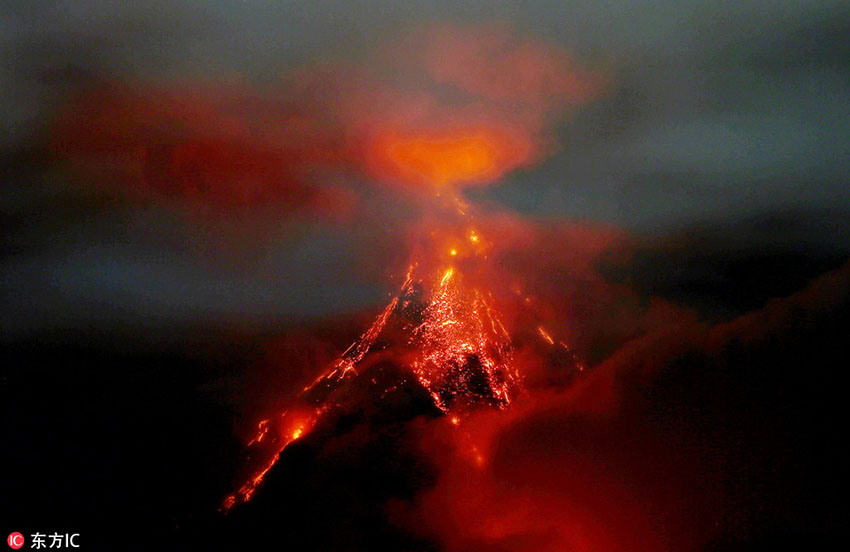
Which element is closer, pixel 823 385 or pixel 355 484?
pixel 355 484

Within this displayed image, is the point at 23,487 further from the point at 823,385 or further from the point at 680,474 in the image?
the point at 823,385

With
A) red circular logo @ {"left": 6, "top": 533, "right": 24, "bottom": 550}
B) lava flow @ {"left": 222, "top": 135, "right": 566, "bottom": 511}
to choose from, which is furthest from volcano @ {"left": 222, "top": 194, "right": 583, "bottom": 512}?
red circular logo @ {"left": 6, "top": 533, "right": 24, "bottom": 550}

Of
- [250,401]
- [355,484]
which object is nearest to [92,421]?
[250,401]

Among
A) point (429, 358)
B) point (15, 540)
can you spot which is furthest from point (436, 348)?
point (15, 540)

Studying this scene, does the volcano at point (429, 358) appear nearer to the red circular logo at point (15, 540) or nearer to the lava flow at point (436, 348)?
the lava flow at point (436, 348)

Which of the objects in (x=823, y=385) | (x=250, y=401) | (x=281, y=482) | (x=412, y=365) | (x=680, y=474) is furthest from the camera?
(x=412, y=365)

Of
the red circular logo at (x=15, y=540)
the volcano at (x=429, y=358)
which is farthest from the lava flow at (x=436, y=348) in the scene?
the red circular logo at (x=15, y=540)

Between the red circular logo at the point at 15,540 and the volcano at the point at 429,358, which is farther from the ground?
the volcano at the point at 429,358
